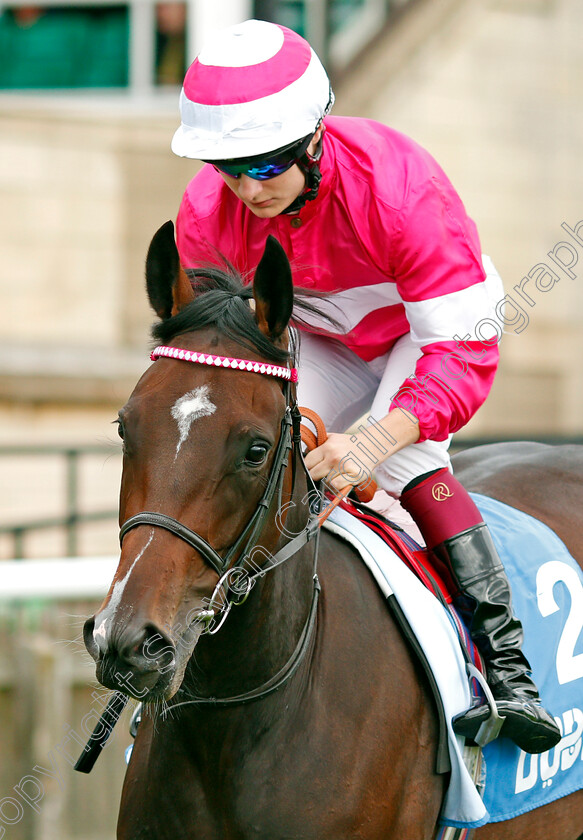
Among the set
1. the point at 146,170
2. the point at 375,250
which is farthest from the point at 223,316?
the point at 146,170

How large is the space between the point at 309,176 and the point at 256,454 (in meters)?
0.87

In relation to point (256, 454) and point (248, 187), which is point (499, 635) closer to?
point (256, 454)

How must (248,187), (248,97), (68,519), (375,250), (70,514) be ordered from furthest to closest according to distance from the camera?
(70,514) < (68,519) < (375,250) < (248,187) < (248,97)

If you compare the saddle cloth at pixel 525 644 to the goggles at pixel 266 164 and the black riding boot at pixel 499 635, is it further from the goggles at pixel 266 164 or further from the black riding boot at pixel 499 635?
the goggles at pixel 266 164

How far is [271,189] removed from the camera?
279 centimetres

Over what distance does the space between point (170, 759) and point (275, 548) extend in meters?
0.59

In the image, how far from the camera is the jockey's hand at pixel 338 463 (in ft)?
9.21

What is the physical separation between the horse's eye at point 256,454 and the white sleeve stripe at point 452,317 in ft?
2.54

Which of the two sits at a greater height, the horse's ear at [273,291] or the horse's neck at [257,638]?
the horse's ear at [273,291]

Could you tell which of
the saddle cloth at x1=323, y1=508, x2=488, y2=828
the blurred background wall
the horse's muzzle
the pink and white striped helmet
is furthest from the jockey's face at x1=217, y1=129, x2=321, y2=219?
the blurred background wall

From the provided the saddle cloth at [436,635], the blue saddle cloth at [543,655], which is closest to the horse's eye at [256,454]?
the saddle cloth at [436,635]

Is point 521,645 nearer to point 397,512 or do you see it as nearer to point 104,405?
point 397,512

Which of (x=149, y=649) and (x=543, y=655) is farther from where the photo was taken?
(x=543, y=655)

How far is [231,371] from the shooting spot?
95.1 inches
